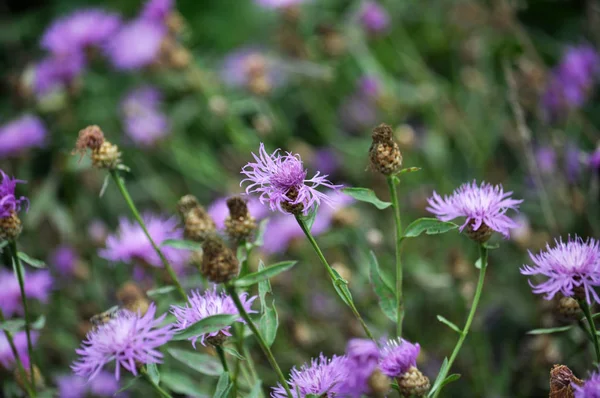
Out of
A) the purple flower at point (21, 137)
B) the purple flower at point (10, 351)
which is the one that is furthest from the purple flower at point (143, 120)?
the purple flower at point (10, 351)

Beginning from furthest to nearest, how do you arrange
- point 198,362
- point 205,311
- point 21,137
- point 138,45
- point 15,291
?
point 138,45, point 21,137, point 15,291, point 198,362, point 205,311

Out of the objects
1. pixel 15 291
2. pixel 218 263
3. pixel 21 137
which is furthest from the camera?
pixel 21 137

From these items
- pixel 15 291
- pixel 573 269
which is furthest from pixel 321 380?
pixel 15 291

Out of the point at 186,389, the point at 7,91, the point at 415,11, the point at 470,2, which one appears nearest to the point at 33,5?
the point at 7,91

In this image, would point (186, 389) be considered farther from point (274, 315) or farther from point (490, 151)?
point (490, 151)

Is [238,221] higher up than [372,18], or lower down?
lower down

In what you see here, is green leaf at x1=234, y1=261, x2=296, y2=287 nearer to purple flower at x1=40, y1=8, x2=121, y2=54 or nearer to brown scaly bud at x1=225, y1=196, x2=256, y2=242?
brown scaly bud at x1=225, y1=196, x2=256, y2=242

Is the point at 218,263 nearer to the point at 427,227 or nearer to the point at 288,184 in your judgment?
the point at 288,184
